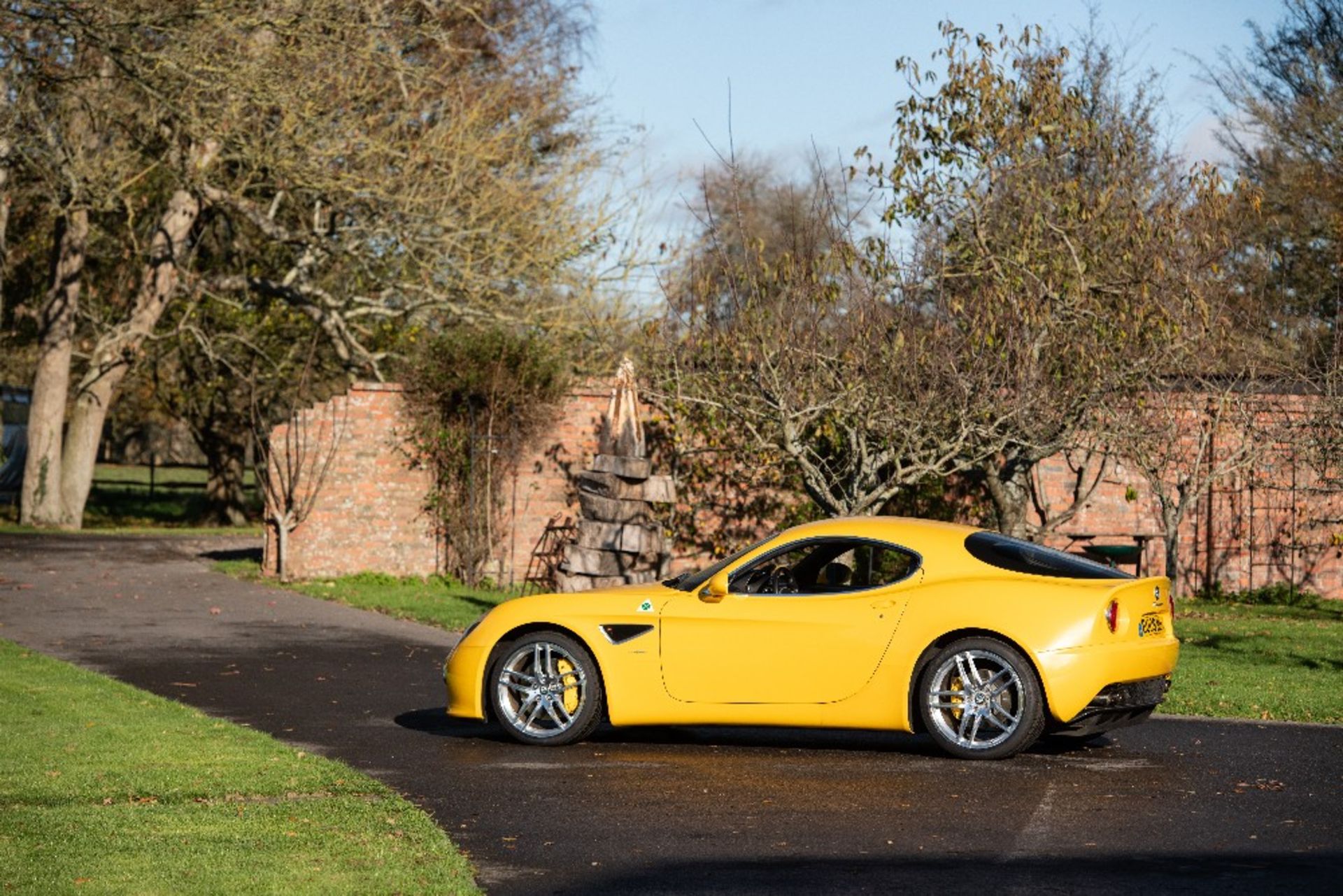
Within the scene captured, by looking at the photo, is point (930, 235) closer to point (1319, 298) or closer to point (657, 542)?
point (657, 542)

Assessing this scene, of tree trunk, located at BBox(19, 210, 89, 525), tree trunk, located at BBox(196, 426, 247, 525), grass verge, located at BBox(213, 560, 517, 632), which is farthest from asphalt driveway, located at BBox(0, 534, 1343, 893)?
tree trunk, located at BBox(196, 426, 247, 525)

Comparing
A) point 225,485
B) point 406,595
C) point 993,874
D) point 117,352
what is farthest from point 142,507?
point 993,874

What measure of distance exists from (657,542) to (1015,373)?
453 centimetres

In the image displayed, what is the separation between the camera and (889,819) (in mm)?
8102

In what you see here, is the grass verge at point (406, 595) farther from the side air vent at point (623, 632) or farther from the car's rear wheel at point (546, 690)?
the side air vent at point (623, 632)

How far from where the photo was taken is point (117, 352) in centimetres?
3500

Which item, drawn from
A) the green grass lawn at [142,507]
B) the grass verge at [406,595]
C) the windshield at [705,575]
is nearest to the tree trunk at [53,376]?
the green grass lawn at [142,507]

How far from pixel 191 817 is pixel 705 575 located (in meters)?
3.95

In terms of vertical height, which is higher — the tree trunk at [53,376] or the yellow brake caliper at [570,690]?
the tree trunk at [53,376]

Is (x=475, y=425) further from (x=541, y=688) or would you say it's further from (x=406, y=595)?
(x=541, y=688)

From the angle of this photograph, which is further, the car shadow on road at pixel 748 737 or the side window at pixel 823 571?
the car shadow on road at pixel 748 737

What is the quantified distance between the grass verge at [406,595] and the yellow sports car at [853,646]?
25.9 ft

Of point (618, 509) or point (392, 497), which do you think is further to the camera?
point (392, 497)

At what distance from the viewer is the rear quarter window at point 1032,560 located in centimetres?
1038
